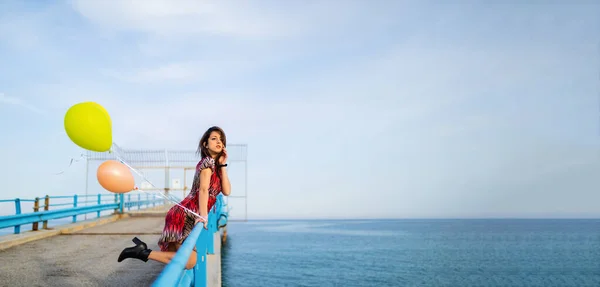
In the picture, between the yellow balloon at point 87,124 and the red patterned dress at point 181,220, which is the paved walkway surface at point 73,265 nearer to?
the red patterned dress at point 181,220

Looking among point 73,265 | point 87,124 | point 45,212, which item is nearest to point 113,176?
point 87,124

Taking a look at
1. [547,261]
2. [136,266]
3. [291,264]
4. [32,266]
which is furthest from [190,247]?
[547,261]

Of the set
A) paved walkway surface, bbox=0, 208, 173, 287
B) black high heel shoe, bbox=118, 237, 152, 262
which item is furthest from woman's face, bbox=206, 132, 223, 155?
paved walkway surface, bbox=0, 208, 173, 287

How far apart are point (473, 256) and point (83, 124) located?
55.1 m

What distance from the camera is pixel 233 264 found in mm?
38719

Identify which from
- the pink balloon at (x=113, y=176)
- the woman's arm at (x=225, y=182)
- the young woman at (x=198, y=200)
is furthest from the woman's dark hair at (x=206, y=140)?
the pink balloon at (x=113, y=176)

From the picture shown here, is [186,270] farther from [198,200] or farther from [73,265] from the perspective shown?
[73,265]

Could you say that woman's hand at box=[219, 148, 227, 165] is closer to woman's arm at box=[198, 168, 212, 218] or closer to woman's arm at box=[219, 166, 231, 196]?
woman's arm at box=[219, 166, 231, 196]

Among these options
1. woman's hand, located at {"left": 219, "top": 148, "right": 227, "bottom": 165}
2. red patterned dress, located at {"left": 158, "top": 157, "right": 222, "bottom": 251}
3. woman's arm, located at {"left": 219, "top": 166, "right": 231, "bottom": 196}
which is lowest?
red patterned dress, located at {"left": 158, "top": 157, "right": 222, "bottom": 251}

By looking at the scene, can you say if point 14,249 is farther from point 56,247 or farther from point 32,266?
point 32,266

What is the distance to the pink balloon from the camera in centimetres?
409

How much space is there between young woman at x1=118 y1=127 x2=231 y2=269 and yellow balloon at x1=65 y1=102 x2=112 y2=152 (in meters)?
0.95

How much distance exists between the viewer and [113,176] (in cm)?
410

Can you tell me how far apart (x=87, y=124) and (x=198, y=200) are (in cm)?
124
